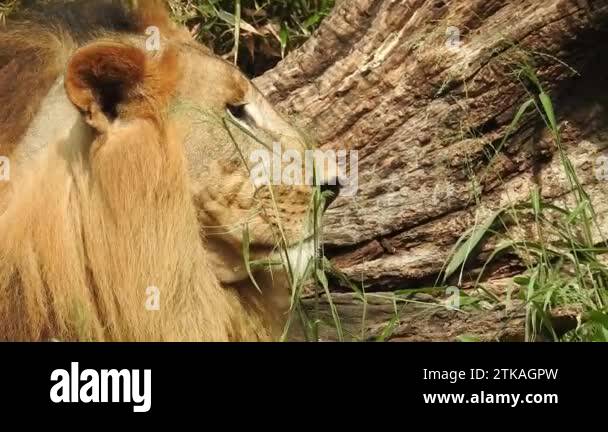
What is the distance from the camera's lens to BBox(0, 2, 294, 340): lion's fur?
390 centimetres

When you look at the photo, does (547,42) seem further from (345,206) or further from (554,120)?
(345,206)

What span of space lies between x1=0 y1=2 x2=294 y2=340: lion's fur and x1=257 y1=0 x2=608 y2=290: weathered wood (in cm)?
100

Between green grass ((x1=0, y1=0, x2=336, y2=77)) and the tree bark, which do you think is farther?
green grass ((x1=0, y1=0, x2=336, y2=77))

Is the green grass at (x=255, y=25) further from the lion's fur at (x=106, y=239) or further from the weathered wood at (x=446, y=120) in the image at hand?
the lion's fur at (x=106, y=239)

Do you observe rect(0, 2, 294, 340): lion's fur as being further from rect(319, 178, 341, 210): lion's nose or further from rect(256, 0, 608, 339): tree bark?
rect(256, 0, 608, 339): tree bark

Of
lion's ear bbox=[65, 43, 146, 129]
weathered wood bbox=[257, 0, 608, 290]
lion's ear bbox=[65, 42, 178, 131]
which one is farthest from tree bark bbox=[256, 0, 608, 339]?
lion's ear bbox=[65, 43, 146, 129]

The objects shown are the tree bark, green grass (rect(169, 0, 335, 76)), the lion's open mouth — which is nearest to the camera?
the lion's open mouth

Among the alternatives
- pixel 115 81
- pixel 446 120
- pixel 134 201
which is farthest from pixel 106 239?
pixel 446 120

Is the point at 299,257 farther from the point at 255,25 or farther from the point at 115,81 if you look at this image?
the point at 255,25

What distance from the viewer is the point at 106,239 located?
395 centimetres

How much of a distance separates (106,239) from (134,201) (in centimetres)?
17

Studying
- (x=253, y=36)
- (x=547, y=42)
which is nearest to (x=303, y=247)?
(x=547, y=42)

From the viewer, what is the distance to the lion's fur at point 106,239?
390cm

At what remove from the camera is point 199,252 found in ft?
13.2
